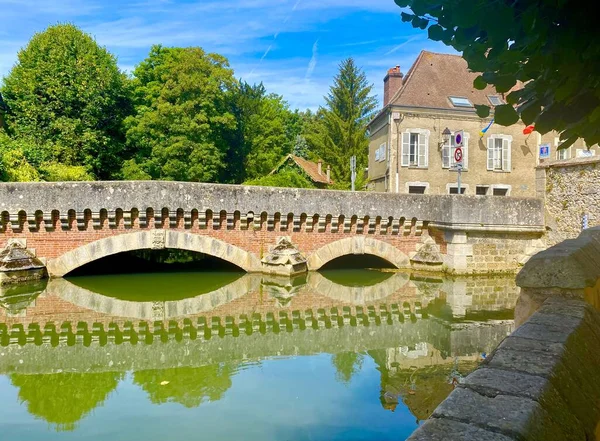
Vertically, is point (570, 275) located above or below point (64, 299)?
above

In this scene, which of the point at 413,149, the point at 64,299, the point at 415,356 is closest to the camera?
the point at 415,356

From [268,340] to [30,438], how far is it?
336 cm

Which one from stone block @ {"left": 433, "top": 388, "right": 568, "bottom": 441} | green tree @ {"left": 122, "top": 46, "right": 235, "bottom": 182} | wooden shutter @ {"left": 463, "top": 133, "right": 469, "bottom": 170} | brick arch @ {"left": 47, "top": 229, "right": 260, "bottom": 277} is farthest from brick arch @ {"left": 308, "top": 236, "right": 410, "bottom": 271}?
green tree @ {"left": 122, "top": 46, "right": 235, "bottom": 182}

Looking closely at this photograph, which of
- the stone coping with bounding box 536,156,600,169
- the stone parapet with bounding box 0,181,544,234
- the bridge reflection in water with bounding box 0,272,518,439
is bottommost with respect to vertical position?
the bridge reflection in water with bounding box 0,272,518,439

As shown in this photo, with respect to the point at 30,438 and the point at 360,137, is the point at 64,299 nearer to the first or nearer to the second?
the point at 30,438

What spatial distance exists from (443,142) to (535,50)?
19.2 meters

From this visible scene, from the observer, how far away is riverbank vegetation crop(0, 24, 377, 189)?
1906 centimetres

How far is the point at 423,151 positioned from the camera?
20828 mm

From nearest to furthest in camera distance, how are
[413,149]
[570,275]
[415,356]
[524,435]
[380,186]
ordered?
[524,435]
[570,275]
[415,356]
[413,149]
[380,186]

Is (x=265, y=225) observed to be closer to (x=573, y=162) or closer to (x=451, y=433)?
(x=573, y=162)

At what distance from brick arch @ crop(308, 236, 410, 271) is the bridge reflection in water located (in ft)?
4.16

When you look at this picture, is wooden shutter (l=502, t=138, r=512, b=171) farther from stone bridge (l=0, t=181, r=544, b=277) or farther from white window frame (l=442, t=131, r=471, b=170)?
stone bridge (l=0, t=181, r=544, b=277)

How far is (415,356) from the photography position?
6.19 metres

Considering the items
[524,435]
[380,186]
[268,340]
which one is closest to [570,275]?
[524,435]
